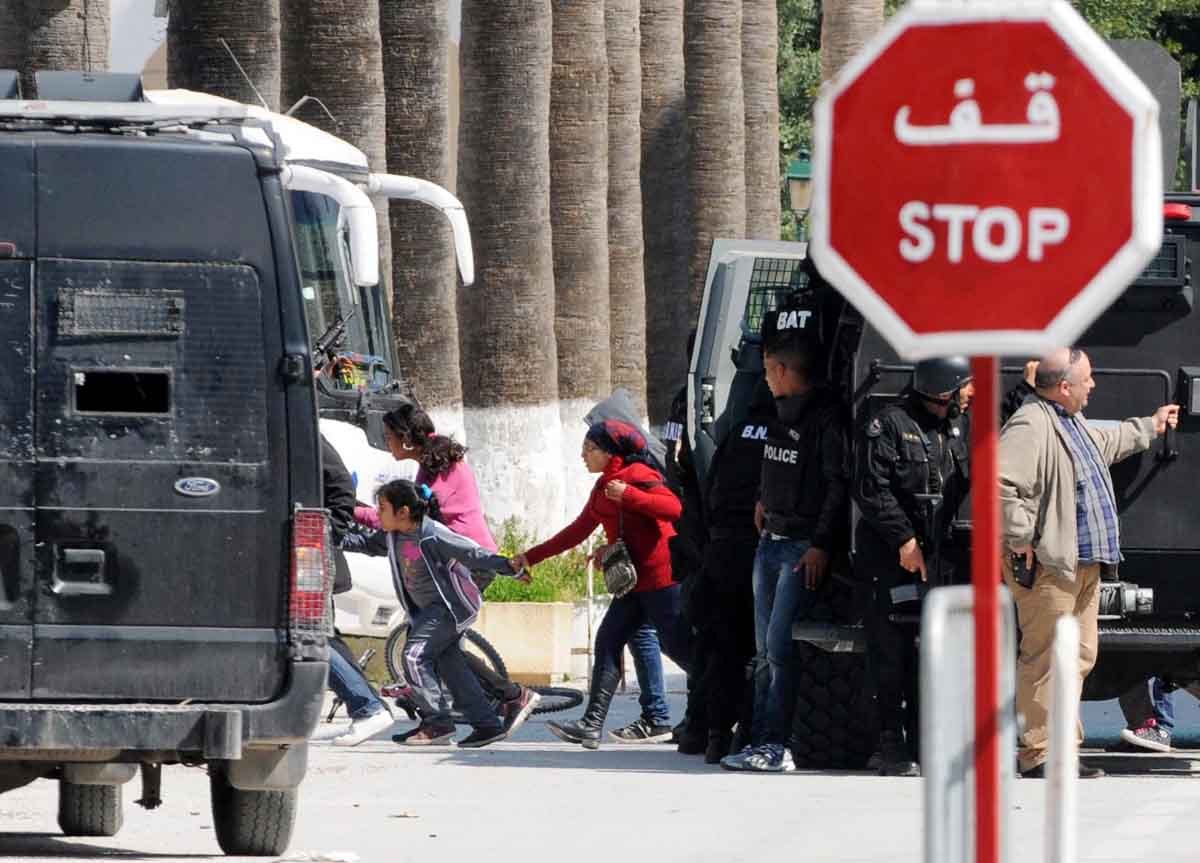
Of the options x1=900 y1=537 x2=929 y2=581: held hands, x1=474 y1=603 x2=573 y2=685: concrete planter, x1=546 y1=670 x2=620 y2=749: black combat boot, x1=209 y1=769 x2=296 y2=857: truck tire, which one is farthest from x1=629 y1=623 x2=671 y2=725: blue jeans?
x1=209 y1=769 x2=296 y2=857: truck tire

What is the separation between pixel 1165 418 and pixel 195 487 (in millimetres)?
5171

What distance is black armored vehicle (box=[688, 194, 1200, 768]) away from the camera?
1305cm

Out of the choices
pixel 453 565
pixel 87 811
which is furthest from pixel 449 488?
pixel 87 811

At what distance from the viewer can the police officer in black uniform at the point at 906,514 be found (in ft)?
41.9

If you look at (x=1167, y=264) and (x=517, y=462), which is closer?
(x=1167, y=264)

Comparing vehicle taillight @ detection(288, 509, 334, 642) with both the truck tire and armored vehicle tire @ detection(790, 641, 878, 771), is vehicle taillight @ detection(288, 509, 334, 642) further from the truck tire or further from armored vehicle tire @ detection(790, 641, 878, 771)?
armored vehicle tire @ detection(790, 641, 878, 771)

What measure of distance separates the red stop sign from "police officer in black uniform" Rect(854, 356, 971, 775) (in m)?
7.22

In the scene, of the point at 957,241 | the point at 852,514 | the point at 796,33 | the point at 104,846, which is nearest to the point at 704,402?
the point at 852,514

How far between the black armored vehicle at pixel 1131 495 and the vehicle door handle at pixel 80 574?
14.8ft

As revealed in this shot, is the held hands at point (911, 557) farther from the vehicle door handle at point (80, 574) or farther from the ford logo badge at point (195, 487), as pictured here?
the vehicle door handle at point (80, 574)

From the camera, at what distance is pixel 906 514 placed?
12.9 metres

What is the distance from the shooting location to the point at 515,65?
78.6 ft

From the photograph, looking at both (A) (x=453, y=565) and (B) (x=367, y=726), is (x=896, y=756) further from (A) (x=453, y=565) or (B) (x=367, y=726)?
(B) (x=367, y=726)

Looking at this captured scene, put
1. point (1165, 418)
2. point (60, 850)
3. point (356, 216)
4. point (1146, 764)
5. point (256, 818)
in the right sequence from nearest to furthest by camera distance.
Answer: point (256, 818)
point (60, 850)
point (1165, 418)
point (1146, 764)
point (356, 216)
